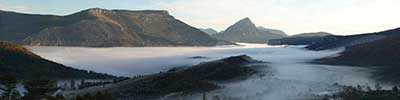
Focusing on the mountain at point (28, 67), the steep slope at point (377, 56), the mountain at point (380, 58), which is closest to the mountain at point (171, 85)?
the mountain at point (380, 58)

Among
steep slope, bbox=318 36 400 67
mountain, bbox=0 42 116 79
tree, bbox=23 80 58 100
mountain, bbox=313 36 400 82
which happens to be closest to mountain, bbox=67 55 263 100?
mountain, bbox=313 36 400 82

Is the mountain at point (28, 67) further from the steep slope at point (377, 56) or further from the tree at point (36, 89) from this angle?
the tree at point (36, 89)

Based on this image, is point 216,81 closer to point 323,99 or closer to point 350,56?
point 323,99

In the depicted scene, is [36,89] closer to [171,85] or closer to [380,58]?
[171,85]

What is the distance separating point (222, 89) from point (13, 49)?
3655 inches

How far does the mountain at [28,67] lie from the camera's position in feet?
367

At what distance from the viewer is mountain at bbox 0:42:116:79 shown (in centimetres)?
11193

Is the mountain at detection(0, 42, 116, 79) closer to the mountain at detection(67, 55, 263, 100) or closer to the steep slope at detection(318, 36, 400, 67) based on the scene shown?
the mountain at detection(67, 55, 263, 100)

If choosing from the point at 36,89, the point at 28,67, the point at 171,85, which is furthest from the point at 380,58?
the point at 28,67

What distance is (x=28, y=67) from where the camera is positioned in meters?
119

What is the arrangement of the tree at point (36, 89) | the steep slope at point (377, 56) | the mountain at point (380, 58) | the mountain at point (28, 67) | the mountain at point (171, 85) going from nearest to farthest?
the tree at point (36, 89) → the mountain at point (171, 85) → the mountain at point (380, 58) → the steep slope at point (377, 56) → the mountain at point (28, 67)

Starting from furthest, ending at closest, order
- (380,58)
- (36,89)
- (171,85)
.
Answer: (380,58), (171,85), (36,89)


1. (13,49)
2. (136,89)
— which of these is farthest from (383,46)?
(13,49)

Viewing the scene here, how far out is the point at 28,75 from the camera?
359ft
